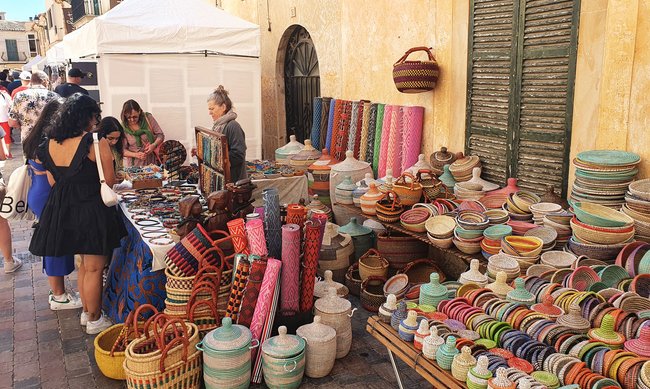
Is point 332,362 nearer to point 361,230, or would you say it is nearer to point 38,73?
point 361,230

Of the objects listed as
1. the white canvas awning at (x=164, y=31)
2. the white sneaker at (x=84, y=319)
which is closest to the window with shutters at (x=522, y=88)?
the white sneaker at (x=84, y=319)

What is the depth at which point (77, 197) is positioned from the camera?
3533mm

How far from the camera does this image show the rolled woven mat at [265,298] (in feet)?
10.2

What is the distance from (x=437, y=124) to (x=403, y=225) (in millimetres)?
1250

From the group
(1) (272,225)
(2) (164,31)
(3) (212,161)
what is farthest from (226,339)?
(2) (164,31)

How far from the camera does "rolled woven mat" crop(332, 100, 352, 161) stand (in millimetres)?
5789

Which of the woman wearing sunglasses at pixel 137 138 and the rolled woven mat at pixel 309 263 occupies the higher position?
the woman wearing sunglasses at pixel 137 138

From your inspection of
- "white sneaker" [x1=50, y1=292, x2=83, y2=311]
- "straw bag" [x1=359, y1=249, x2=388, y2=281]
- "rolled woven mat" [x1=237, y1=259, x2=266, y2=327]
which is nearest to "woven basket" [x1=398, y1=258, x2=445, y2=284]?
"straw bag" [x1=359, y1=249, x2=388, y2=281]

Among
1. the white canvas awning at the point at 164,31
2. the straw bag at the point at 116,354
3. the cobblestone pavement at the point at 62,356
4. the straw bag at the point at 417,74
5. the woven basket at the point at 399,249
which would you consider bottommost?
the cobblestone pavement at the point at 62,356

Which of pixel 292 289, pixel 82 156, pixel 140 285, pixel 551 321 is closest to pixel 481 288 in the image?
pixel 551 321

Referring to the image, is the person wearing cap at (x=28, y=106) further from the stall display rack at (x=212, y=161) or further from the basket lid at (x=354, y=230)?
the basket lid at (x=354, y=230)

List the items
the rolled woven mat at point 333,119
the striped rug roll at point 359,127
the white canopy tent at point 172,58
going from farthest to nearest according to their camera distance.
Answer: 1. the white canopy tent at point 172,58
2. the rolled woven mat at point 333,119
3. the striped rug roll at point 359,127

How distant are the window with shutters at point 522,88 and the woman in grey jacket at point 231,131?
1.97 m

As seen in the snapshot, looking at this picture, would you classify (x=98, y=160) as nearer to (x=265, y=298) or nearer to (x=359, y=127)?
(x=265, y=298)
